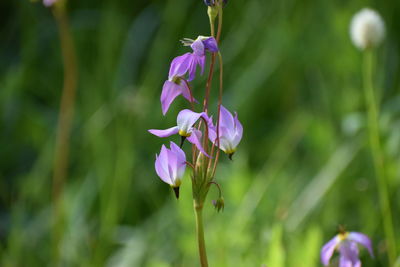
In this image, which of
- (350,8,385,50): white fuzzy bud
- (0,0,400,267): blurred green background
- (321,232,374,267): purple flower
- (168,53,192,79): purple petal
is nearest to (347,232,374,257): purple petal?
(321,232,374,267): purple flower

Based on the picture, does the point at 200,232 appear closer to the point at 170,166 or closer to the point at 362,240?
the point at 170,166

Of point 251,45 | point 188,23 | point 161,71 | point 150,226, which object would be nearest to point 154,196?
point 150,226

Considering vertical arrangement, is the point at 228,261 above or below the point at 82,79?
below

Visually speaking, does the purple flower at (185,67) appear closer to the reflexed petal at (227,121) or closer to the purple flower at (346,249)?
the reflexed petal at (227,121)

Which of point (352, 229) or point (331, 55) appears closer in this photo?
point (352, 229)

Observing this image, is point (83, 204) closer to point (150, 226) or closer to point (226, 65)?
point (150, 226)

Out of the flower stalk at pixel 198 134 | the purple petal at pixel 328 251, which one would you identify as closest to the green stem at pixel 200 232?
the flower stalk at pixel 198 134
